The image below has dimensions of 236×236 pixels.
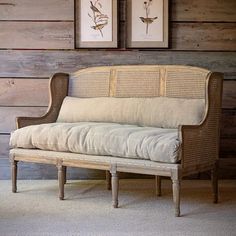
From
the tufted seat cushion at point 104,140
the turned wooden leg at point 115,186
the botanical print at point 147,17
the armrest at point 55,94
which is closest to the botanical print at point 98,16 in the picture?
the botanical print at point 147,17

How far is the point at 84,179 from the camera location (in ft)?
13.7

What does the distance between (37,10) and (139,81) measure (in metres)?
1.02

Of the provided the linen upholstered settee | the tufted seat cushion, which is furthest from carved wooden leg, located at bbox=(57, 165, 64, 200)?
the tufted seat cushion

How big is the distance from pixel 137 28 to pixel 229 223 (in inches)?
72.2

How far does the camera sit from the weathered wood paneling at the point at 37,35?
4.12 m

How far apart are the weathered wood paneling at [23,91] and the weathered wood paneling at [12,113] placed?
0.04 m

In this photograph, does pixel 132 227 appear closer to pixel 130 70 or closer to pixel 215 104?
pixel 215 104

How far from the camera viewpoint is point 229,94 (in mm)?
4059

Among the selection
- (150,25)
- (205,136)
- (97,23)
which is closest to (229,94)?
(150,25)

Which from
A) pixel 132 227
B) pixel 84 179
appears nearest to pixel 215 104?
pixel 132 227

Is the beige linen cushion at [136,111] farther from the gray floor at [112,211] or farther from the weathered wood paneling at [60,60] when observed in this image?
the gray floor at [112,211]

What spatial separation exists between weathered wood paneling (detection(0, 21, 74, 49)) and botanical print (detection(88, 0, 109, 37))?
18 cm

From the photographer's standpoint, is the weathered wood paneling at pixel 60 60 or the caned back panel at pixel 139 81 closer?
the caned back panel at pixel 139 81

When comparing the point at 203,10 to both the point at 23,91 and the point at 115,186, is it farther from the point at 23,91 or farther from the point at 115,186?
the point at 115,186
